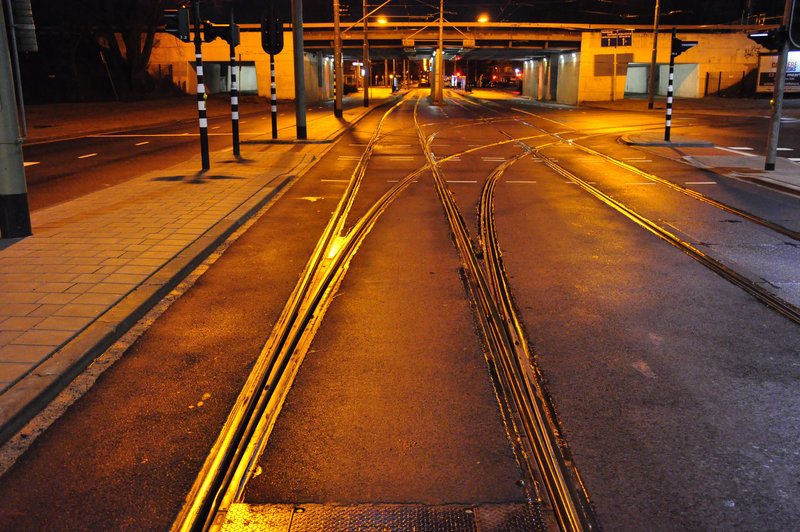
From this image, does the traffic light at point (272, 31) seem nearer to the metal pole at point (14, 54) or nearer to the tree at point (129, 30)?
the metal pole at point (14, 54)

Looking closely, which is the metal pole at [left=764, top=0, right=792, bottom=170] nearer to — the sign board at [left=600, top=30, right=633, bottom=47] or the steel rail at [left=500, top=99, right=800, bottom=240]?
the steel rail at [left=500, top=99, right=800, bottom=240]

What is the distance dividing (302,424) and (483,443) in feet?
3.41

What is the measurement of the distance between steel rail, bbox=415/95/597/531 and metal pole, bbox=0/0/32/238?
5269 millimetres

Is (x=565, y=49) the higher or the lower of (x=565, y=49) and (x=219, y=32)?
the higher

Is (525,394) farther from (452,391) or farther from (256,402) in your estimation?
(256,402)

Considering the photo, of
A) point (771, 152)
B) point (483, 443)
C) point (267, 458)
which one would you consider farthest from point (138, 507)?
point (771, 152)


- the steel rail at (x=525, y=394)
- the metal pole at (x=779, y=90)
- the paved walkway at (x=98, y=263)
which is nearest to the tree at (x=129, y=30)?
the paved walkway at (x=98, y=263)

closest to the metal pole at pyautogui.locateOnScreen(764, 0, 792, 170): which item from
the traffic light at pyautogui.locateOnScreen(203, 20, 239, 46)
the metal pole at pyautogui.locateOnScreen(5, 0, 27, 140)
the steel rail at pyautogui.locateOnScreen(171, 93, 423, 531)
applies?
the steel rail at pyautogui.locateOnScreen(171, 93, 423, 531)

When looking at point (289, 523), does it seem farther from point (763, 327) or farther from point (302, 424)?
point (763, 327)

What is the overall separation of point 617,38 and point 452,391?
179 ft

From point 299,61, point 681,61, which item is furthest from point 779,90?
point 681,61

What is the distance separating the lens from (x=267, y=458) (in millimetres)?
3809

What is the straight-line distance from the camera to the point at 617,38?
5394 cm

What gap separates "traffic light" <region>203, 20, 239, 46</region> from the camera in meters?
16.2
